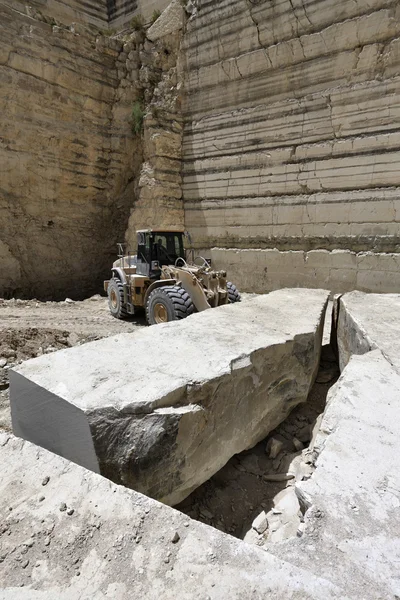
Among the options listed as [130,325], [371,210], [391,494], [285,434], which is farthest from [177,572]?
[371,210]

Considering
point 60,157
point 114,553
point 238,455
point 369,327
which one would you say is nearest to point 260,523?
point 238,455

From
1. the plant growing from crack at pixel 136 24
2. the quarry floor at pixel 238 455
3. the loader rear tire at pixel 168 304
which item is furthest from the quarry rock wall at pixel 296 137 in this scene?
the loader rear tire at pixel 168 304

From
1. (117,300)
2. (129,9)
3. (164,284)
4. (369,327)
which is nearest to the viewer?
(369,327)

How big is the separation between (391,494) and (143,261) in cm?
523

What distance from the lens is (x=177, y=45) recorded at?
9086mm

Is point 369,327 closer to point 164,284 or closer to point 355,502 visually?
point 355,502

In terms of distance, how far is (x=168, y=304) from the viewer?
507 cm

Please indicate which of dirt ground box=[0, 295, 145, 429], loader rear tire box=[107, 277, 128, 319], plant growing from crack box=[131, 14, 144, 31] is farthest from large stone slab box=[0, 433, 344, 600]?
plant growing from crack box=[131, 14, 144, 31]

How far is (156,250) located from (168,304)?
4.36 feet

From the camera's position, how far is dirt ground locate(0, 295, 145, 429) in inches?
149

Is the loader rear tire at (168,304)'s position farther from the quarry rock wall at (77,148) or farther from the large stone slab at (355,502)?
the quarry rock wall at (77,148)

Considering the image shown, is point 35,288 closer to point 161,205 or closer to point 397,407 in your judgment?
point 161,205

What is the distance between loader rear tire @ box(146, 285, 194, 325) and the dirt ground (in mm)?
607

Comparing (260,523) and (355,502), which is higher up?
(355,502)
